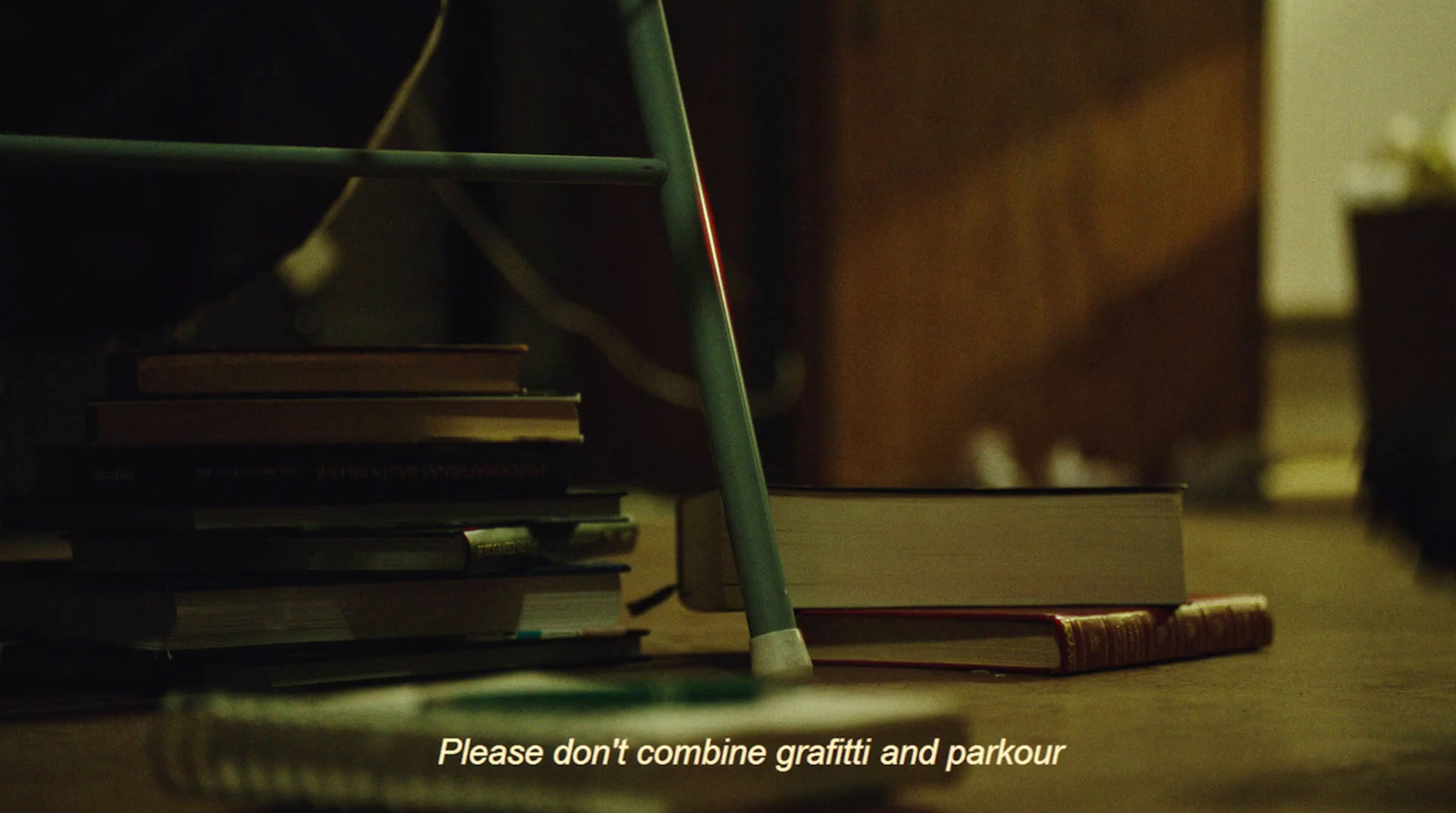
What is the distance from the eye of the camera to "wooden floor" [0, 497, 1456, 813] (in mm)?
549

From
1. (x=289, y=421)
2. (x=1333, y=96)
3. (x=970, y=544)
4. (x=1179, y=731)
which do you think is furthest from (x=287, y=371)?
(x=1333, y=96)

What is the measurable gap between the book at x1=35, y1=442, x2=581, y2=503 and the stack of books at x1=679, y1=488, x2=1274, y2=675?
0.44ft

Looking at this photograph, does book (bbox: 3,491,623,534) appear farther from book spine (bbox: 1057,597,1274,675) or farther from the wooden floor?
book spine (bbox: 1057,597,1274,675)

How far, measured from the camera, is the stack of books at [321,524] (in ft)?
2.61

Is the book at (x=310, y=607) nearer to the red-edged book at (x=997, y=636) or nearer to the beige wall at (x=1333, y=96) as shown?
the red-edged book at (x=997, y=636)

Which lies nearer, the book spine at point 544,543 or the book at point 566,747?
the book at point 566,747

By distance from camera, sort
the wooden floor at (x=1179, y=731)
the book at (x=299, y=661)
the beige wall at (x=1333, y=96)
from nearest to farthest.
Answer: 1. the wooden floor at (x=1179, y=731)
2. the book at (x=299, y=661)
3. the beige wall at (x=1333, y=96)

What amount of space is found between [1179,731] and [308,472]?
0.46 m

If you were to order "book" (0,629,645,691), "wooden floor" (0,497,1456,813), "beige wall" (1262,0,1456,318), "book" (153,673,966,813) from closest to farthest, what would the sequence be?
"book" (153,673,966,813) → "wooden floor" (0,497,1456,813) → "book" (0,629,645,691) → "beige wall" (1262,0,1456,318)

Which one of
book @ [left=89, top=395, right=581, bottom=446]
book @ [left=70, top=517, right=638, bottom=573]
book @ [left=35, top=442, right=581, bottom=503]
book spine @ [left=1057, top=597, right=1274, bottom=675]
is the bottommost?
book spine @ [left=1057, top=597, right=1274, bottom=675]

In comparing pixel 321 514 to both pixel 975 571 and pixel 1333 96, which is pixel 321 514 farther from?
pixel 1333 96

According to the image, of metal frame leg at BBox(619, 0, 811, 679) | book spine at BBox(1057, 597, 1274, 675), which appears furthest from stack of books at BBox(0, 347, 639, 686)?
book spine at BBox(1057, 597, 1274, 675)

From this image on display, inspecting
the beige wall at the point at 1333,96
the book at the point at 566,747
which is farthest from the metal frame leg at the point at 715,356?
the beige wall at the point at 1333,96

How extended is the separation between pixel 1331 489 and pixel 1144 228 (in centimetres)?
90
